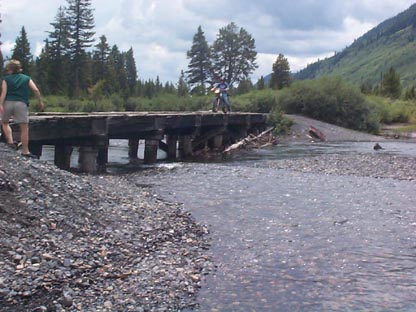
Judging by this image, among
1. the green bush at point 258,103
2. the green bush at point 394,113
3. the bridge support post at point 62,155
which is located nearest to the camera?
the bridge support post at point 62,155

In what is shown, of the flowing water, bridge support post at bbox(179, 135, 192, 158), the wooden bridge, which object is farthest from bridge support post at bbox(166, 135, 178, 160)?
the flowing water

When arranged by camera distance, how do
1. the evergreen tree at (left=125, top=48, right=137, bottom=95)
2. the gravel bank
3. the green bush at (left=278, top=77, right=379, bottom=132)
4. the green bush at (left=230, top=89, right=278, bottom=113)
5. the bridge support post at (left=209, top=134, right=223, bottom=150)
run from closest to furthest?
1. the gravel bank
2. the bridge support post at (left=209, top=134, right=223, bottom=150)
3. the green bush at (left=278, top=77, right=379, bottom=132)
4. the green bush at (left=230, top=89, right=278, bottom=113)
5. the evergreen tree at (left=125, top=48, right=137, bottom=95)

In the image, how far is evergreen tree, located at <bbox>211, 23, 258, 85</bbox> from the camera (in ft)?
310

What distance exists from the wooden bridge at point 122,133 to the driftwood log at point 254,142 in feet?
3.72

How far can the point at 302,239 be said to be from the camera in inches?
438

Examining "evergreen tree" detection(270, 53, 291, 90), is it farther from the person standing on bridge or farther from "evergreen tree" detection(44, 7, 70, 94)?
the person standing on bridge

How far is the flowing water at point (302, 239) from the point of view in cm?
814

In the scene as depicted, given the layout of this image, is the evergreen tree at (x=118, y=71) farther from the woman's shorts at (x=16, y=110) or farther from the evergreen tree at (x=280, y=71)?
the woman's shorts at (x=16, y=110)

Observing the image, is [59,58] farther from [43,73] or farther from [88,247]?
[88,247]

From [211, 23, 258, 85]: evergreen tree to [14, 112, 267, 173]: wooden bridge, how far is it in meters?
59.4

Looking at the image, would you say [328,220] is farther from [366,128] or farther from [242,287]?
[366,128]

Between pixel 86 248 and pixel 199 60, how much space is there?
88.7 meters

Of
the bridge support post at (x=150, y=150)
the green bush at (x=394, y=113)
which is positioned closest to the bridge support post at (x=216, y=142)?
the bridge support post at (x=150, y=150)

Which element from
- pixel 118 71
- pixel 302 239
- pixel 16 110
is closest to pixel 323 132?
pixel 16 110
